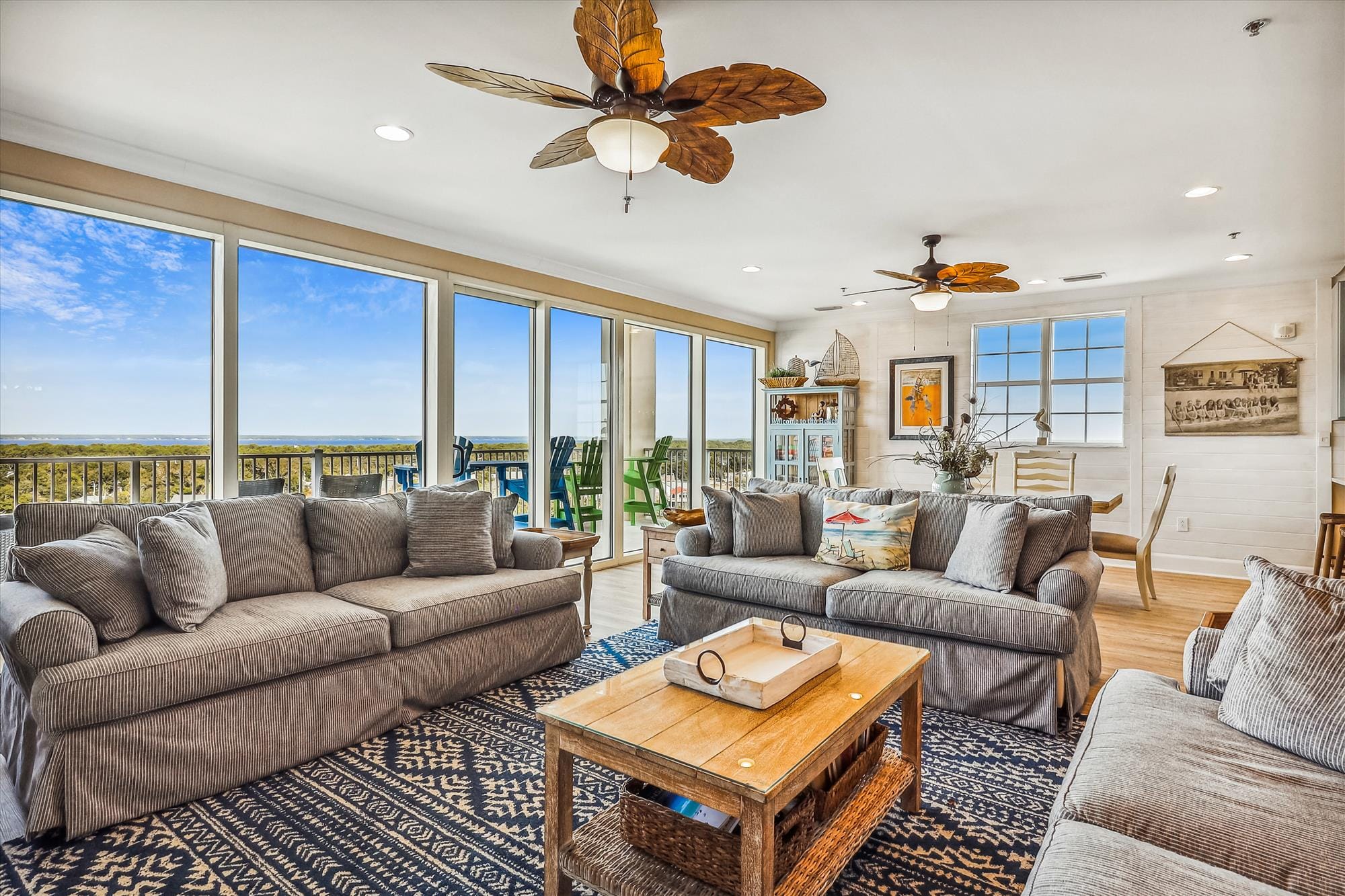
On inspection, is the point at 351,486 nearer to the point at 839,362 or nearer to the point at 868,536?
the point at 868,536

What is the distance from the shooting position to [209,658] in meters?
2.23

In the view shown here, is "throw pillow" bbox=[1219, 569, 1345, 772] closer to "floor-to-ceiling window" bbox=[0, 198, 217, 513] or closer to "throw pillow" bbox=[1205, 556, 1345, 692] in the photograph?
"throw pillow" bbox=[1205, 556, 1345, 692]

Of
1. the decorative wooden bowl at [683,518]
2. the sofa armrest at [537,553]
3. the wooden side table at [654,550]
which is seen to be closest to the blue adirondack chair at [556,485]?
the wooden side table at [654,550]

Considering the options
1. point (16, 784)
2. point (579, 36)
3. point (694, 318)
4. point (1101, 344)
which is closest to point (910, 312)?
point (1101, 344)

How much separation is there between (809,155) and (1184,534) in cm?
497

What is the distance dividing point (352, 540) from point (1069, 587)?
3.11 metres

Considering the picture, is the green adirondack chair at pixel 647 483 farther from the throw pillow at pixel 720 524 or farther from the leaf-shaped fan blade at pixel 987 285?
the leaf-shaped fan blade at pixel 987 285

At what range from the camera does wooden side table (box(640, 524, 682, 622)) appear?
4.23 metres

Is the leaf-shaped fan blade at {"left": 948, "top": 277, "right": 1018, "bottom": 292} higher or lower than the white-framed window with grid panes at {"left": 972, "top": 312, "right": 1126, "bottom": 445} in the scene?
higher

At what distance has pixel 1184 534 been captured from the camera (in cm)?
581

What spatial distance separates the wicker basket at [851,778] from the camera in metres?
1.73

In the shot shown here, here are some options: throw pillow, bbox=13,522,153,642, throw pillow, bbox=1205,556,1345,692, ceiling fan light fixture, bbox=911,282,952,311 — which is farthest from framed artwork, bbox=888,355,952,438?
throw pillow, bbox=13,522,153,642

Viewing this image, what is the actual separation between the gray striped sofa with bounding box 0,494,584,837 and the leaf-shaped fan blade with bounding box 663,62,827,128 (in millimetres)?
2135

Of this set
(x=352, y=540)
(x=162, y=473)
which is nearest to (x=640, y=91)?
(x=352, y=540)
